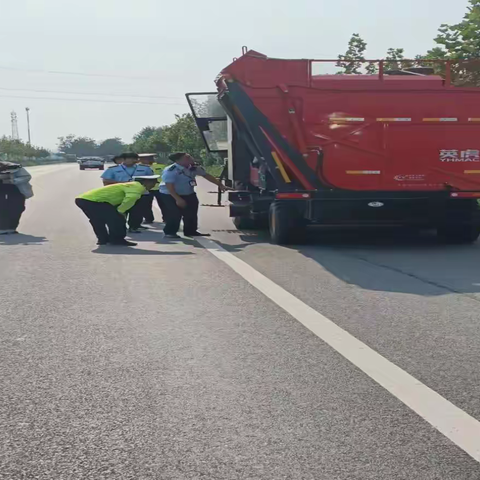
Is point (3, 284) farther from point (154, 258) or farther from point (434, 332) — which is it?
point (434, 332)

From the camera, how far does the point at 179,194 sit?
13.7 meters

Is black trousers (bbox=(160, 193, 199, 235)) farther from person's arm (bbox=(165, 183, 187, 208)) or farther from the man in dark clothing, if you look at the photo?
the man in dark clothing

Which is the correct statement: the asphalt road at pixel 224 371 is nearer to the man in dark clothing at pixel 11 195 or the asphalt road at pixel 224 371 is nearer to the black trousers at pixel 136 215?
the black trousers at pixel 136 215

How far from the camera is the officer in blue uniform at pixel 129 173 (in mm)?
14516

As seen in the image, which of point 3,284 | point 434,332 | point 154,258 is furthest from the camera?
point 154,258

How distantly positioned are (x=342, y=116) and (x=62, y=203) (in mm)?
13865

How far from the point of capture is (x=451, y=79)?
11930mm

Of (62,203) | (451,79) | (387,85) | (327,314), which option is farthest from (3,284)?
(62,203)

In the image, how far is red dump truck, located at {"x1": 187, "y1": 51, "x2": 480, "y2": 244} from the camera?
38.2ft

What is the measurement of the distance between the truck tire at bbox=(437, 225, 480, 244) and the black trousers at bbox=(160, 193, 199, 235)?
4085 mm

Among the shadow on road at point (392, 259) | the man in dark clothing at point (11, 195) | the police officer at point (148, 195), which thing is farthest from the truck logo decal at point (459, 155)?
the man in dark clothing at point (11, 195)

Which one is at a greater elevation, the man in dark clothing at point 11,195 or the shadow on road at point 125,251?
the man in dark clothing at point 11,195

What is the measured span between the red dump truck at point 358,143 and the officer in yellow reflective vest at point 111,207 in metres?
2.02

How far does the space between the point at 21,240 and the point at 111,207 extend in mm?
1894
